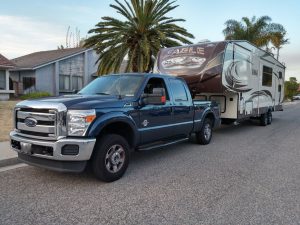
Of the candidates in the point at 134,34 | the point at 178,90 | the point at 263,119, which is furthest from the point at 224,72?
the point at 134,34

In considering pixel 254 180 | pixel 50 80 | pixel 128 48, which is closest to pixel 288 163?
pixel 254 180

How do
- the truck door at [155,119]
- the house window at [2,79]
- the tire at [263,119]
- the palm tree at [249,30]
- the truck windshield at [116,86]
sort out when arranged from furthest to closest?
the palm tree at [249,30], the house window at [2,79], the tire at [263,119], the truck windshield at [116,86], the truck door at [155,119]

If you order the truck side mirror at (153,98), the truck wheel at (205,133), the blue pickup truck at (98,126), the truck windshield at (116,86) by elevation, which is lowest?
the truck wheel at (205,133)

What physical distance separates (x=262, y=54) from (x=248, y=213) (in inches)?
409

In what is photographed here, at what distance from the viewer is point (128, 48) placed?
20250 millimetres

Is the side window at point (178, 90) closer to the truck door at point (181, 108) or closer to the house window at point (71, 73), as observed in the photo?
the truck door at point (181, 108)

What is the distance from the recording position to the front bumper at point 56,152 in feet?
16.0

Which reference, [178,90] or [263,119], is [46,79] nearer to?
[263,119]

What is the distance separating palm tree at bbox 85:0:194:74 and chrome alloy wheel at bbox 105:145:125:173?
1438 centimetres

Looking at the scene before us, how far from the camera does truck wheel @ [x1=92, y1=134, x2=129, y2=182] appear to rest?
5.19 m

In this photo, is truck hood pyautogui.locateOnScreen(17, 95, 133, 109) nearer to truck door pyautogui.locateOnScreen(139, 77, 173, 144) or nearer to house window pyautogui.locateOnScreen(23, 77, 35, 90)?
truck door pyautogui.locateOnScreen(139, 77, 173, 144)

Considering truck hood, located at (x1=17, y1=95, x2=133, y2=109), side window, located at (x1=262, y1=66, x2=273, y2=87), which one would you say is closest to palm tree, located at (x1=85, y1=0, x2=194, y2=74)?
side window, located at (x1=262, y1=66, x2=273, y2=87)

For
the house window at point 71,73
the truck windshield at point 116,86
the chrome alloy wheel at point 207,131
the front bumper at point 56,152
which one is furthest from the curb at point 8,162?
the house window at point 71,73

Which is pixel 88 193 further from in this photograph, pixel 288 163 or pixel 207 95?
pixel 207 95
